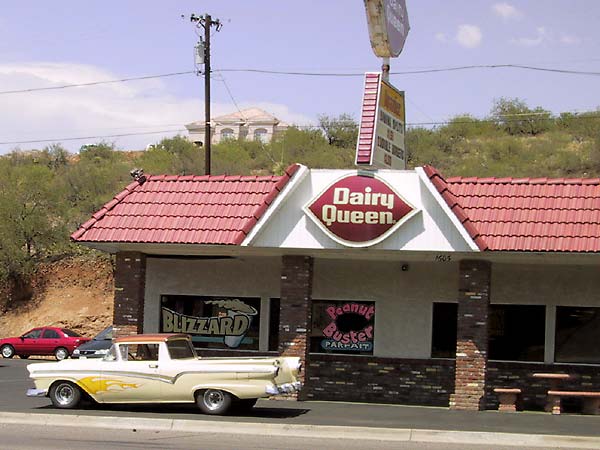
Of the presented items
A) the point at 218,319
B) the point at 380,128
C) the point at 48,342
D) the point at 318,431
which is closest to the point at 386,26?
the point at 380,128

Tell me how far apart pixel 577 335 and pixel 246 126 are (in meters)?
89.2

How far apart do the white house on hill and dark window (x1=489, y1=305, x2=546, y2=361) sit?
84.7m

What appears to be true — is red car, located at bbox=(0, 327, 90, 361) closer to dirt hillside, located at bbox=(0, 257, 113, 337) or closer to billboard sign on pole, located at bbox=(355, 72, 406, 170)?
dirt hillside, located at bbox=(0, 257, 113, 337)

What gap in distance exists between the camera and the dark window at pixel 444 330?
910 inches

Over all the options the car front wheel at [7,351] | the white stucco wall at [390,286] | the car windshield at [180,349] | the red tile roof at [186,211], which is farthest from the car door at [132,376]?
the car front wheel at [7,351]

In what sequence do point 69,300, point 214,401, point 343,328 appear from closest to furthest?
point 214,401
point 343,328
point 69,300

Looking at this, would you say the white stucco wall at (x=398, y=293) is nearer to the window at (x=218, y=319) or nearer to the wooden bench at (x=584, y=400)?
the window at (x=218, y=319)

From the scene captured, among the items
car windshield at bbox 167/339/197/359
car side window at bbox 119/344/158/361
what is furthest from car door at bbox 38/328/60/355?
car side window at bbox 119/344/158/361

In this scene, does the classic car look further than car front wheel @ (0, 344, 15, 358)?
No

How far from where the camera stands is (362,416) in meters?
19.1

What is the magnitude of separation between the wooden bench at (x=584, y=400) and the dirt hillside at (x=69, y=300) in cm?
3081

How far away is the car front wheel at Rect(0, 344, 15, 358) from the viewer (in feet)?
138

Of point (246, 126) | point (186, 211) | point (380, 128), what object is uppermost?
point (246, 126)

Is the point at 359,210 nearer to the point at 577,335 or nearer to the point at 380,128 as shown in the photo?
the point at 380,128
